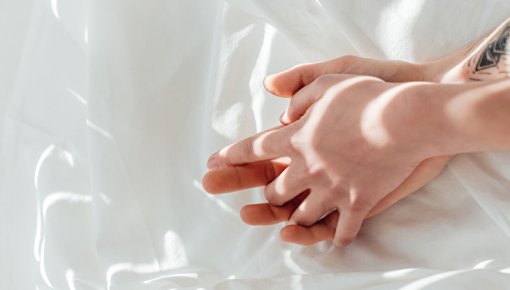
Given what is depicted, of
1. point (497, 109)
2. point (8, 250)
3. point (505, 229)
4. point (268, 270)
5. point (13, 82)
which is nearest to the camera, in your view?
point (497, 109)

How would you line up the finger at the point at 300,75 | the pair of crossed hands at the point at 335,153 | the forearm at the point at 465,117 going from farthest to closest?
1. the finger at the point at 300,75
2. the pair of crossed hands at the point at 335,153
3. the forearm at the point at 465,117

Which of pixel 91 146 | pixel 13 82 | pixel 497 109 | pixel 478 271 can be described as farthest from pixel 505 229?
pixel 13 82

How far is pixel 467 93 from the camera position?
2.67 feet

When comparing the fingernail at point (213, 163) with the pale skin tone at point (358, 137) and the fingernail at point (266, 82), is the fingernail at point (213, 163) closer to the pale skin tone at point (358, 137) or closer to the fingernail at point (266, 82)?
the pale skin tone at point (358, 137)

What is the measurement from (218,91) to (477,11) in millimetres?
431

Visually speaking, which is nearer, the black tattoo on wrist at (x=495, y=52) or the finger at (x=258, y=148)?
the black tattoo on wrist at (x=495, y=52)

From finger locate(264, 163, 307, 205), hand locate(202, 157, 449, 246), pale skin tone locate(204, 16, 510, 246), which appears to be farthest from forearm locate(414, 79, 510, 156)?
finger locate(264, 163, 307, 205)

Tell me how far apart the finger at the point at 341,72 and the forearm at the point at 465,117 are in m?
0.14

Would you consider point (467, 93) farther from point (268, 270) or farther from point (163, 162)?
point (163, 162)

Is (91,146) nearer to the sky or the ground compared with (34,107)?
nearer to the ground

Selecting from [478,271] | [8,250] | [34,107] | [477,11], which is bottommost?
[478,271]

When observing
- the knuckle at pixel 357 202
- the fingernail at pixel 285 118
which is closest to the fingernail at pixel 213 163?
the fingernail at pixel 285 118

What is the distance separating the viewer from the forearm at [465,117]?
0.79 meters

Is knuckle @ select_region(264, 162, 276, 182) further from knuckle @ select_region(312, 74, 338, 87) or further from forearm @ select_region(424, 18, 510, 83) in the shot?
forearm @ select_region(424, 18, 510, 83)
